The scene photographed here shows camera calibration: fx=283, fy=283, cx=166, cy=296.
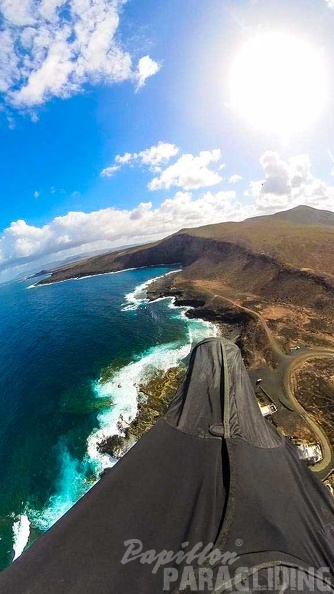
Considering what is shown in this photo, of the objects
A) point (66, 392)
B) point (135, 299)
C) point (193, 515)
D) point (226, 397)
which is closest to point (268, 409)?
point (66, 392)

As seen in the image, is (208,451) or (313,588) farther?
(208,451)

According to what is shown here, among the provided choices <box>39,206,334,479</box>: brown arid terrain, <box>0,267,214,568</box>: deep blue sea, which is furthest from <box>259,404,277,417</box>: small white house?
<box>0,267,214,568</box>: deep blue sea

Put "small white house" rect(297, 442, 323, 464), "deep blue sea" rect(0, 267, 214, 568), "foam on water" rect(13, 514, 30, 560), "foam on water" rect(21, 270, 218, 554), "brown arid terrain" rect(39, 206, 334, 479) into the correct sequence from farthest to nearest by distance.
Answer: "brown arid terrain" rect(39, 206, 334, 479) → "deep blue sea" rect(0, 267, 214, 568) → "small white house" rect(297, 442, 323, 464) → "foam on water" rect(21, 270, 218, 554) → "foam on water" rect(13, 514, 30, 560)

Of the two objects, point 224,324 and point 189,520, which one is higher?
point 189,520

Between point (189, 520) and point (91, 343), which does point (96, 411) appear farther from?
point (189, 520)

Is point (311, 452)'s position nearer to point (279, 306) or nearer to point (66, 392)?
point (66, 392)

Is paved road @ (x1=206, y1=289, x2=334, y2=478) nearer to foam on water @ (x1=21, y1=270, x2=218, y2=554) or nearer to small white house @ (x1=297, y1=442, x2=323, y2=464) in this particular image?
small white house @ (x1=297, y1=442, x2=323, y2=464)

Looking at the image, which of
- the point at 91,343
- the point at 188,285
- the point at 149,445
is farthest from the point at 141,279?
the point at 149,445
